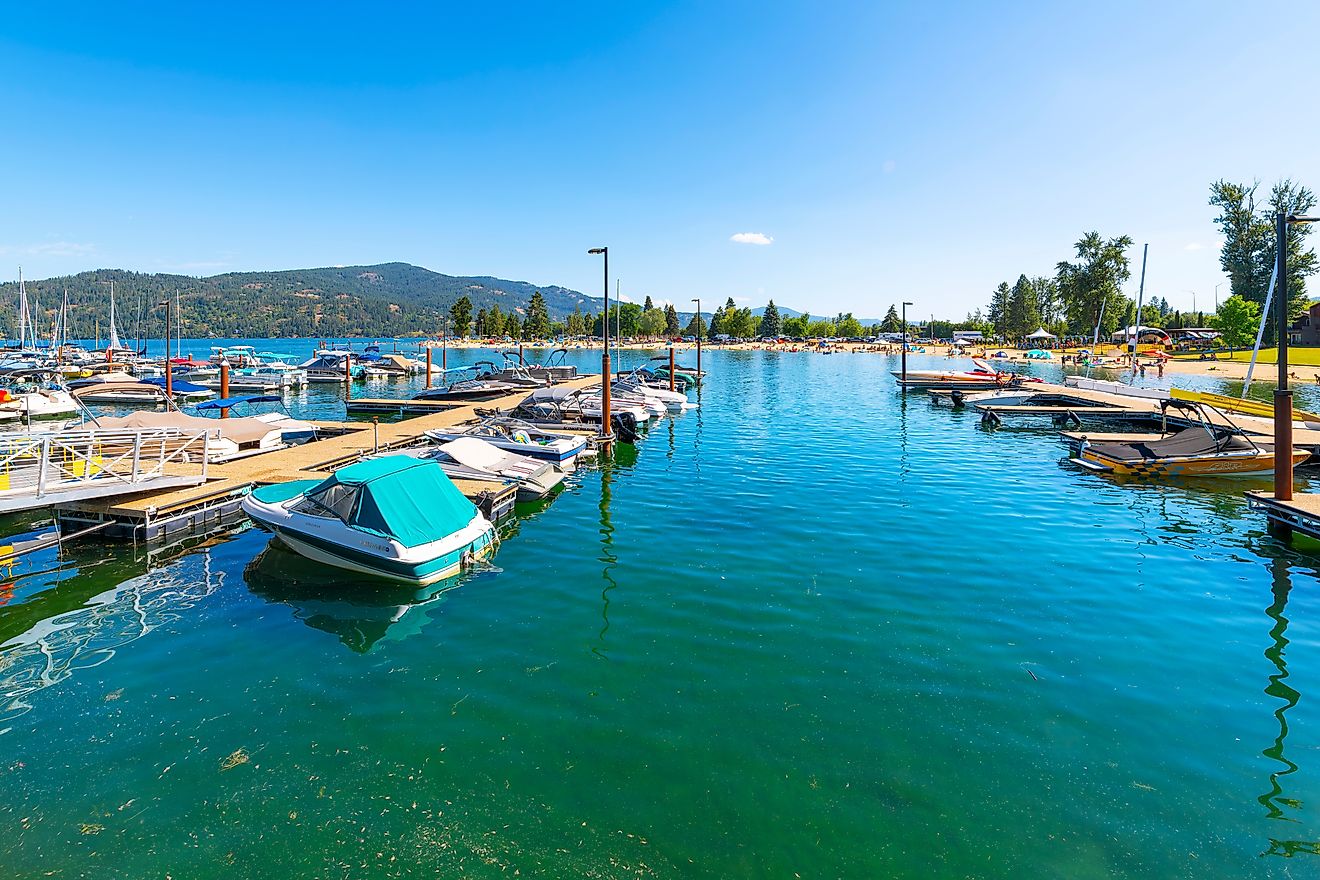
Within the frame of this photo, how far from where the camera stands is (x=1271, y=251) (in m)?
99.1

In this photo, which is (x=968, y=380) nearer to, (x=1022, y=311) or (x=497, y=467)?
(x=497, y=467)

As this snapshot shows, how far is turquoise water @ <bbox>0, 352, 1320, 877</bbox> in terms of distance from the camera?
7.14 meters

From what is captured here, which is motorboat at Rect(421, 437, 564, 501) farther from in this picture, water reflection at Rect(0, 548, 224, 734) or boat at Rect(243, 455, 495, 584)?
water reflection at Rect(0, 548, 224, 734)

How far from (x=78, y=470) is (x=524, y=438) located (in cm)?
1427

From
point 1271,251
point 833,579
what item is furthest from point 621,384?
point 1271,251

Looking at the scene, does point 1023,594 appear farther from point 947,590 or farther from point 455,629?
point 455,629

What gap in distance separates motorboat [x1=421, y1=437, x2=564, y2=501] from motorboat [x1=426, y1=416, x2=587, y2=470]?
1481mm

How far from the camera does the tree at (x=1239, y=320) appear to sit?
90.5 meters

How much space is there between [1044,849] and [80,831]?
1037cm

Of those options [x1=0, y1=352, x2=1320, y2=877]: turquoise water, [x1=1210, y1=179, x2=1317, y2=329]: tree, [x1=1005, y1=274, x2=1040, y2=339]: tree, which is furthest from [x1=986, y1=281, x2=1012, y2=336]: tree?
[x1=0, y1=352, x2=1320, y2=877]: turquoise water

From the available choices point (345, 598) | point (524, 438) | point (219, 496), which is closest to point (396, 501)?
point (345, 598)

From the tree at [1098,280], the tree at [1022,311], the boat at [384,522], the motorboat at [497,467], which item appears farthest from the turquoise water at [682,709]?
the tree at [1022,311]

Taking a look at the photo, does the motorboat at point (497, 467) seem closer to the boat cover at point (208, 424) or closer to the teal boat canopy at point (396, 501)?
the teal boat canopy at point (396, 501)

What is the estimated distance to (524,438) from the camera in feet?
92.7
